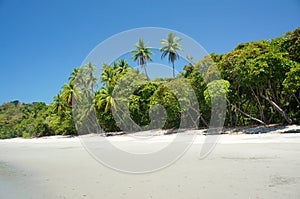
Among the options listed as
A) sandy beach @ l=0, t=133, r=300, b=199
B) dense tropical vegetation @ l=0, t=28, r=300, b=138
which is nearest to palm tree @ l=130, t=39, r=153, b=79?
dense tropical vegetation @ l=0, t=28, r=300, b=138

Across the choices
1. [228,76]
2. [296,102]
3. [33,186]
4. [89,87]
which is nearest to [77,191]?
[33,186]

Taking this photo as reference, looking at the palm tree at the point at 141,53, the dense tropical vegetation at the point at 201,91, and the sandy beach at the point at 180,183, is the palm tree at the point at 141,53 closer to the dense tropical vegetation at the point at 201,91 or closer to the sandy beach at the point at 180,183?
the dense tropical vegetation at the point at 201,91

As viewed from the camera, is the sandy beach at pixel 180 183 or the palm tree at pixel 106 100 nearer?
the sandy beach at pixel 180 183

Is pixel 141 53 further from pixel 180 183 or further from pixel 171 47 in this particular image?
pixel 180 183

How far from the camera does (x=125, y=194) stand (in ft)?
15.3

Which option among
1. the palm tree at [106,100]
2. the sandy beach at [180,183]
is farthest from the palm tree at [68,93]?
the sandy beach at [180,183]

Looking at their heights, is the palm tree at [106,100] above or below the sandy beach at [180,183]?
above

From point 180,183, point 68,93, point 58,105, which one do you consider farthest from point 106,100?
point 180,183

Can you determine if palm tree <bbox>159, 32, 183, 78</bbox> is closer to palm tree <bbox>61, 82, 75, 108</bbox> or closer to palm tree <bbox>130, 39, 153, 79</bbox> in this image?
palm tree <bbox>130, 39, 153, 79</bbox>

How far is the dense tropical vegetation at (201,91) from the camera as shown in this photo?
16.4 metres

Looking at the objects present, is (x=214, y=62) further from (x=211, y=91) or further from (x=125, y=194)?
(x=125, y=194)

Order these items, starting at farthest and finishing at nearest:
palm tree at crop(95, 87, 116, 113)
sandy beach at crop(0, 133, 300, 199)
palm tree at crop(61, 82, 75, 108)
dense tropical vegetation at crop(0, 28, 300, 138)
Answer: palm tree at crop(61, 82, 75, 108) → palm tree at crop(95, 87, 116, 113) → dense tropical vegetation at crop(0, 28, 300, 138) → sandy beach at crop(0, 133, 300, 199)

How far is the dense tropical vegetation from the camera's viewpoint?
16.4 metres

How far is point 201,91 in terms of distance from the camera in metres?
21.4
